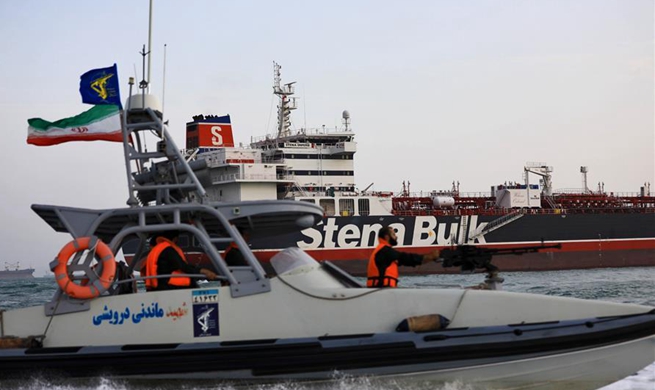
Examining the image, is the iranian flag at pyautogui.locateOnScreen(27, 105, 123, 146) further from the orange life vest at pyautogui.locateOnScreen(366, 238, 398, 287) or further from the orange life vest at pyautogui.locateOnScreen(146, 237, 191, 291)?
the orange life vest at pyautogui.locateOnScreen(366, 238, 398, 287)

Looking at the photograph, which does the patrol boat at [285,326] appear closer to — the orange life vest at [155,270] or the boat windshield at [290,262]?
the boat windshield at [290,262]

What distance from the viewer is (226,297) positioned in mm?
7402

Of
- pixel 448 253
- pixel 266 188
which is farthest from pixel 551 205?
pixel 448 253

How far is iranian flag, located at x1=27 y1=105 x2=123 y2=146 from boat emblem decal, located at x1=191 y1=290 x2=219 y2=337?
6.37ft

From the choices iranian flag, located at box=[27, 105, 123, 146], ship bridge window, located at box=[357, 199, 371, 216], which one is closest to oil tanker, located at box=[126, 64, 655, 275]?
ship bridge window, located at box=[357, 199, 371, 216]

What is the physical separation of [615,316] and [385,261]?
208cm

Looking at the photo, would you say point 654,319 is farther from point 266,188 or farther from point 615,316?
point 266,188

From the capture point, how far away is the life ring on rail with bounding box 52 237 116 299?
24.5 ft

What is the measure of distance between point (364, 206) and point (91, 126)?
33.3 meters

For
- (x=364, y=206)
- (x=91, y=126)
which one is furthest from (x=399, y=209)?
(x=91, y=126)

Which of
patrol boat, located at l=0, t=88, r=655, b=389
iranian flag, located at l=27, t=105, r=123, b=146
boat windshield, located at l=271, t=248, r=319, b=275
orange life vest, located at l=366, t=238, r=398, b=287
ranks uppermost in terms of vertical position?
iranian flag, located at l=27, t=105, r=123, b=146

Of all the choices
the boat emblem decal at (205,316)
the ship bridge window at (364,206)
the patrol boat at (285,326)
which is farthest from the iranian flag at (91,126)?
the ship bridge window at (364,206)

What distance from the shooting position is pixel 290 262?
24.8 feet

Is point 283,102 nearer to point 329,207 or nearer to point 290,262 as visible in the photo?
point 329,207
